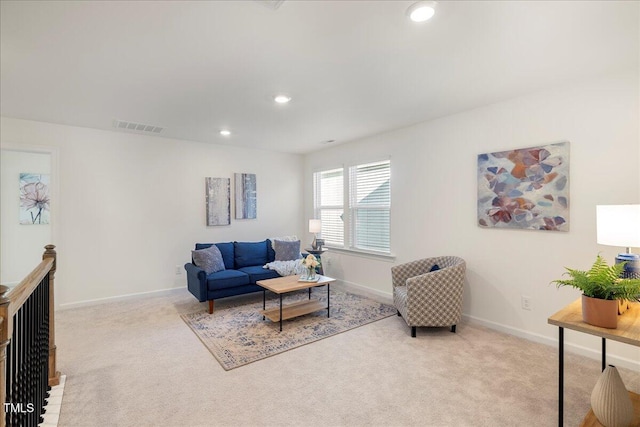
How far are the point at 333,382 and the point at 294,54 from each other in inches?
98.6

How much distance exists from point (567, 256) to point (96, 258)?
5611mm

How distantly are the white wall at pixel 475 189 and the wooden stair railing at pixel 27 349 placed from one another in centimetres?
377

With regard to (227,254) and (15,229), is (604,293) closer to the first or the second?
(227,254)

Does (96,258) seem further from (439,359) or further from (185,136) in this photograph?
(439,359)

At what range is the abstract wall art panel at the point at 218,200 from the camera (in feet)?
16.6

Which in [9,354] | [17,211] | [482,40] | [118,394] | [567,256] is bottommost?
[118,394]

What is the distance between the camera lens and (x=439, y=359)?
8.66 ft

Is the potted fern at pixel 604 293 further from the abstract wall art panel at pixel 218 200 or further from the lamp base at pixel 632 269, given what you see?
the abstract wall art panel at pixel 218 200

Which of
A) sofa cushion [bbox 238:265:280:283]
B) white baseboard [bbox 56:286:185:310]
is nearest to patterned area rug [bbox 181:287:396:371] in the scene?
sofa cushion [bbox 238:265:280:283]

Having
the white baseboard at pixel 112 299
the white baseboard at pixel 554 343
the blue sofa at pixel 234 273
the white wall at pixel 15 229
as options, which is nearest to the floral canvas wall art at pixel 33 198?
the white wall at pixel 15 229

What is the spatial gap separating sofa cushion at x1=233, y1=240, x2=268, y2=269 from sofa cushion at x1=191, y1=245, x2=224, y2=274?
1.36ft

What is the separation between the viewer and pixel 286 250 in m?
4.96

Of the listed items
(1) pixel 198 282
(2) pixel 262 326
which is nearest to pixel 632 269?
(2) pixel 262 326

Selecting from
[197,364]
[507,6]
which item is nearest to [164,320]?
[197,364]
